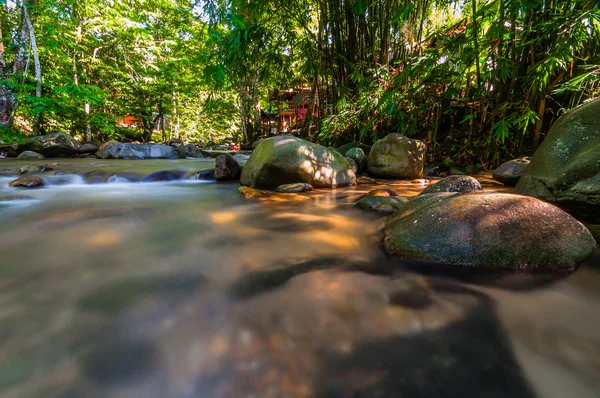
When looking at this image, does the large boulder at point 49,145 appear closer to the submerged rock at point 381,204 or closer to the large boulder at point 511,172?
the submerged rock at point 381,204

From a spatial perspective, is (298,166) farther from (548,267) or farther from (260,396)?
(260,396)

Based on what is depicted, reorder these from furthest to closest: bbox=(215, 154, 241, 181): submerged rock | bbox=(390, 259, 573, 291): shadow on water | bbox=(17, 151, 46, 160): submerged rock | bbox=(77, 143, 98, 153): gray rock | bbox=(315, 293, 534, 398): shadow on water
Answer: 1. bbox=(77, 143, 98, 153): gray rock
2. bbox=(17, 151, 46, 160): submerged rock
3. bbox=(215, 154, 241, 181): submerged rock
4. bbox=(390, 259, 573, 291): shadow on water
5. bbox=(315, 293, 534, 398): shadow on water

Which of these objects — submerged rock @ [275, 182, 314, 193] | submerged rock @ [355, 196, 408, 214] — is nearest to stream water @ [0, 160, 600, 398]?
submerged rock @ [355, 196, 408, 214]

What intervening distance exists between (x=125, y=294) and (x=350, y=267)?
1.08 meters

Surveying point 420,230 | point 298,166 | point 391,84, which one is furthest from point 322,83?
point 420,230

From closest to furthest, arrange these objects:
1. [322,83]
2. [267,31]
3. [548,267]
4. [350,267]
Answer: [548,267]
[350,267]
[267,31]
[322,83]

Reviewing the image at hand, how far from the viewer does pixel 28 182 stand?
156 inches

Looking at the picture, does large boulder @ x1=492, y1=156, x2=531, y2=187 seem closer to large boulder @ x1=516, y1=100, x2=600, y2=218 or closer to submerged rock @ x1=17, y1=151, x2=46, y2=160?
large boulder @ x1=516, y1=100, x2=600, y2=218

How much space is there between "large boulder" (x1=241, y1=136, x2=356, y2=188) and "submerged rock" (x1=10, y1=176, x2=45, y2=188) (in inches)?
124

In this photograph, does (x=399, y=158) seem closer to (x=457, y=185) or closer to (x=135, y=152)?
(x=457, y=185)

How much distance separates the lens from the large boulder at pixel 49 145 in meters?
8.02

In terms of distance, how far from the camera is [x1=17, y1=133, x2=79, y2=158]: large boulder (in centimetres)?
802

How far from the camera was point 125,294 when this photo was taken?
3.82 feet

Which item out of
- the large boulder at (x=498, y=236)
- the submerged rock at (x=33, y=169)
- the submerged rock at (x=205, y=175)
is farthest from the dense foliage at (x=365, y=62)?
the submerged rock at (x=33, y=169)
